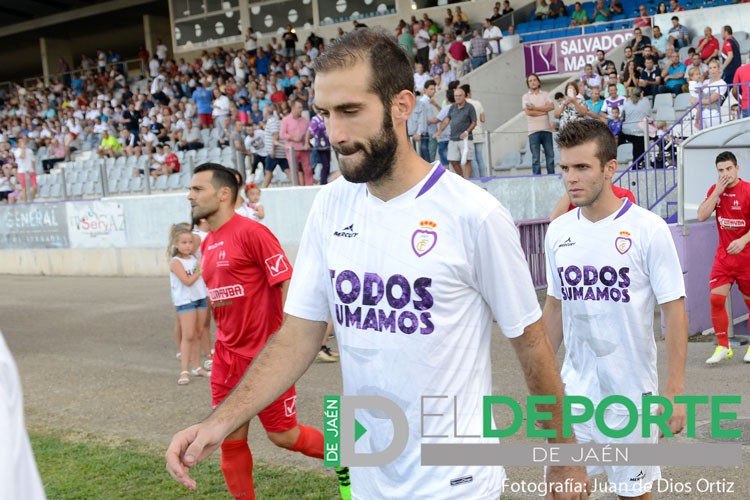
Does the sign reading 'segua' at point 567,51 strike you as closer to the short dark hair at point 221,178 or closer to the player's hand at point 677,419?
the short dark hair at point 221,178

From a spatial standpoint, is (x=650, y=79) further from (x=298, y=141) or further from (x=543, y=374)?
(x=543, y=374)

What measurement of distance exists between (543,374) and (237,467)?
2.77m

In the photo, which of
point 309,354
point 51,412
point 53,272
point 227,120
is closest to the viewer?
point 309,354

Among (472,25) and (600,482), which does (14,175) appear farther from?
(600,482)

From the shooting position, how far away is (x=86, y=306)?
51.6ft

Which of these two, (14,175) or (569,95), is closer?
(569,95)

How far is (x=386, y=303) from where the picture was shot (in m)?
2.60

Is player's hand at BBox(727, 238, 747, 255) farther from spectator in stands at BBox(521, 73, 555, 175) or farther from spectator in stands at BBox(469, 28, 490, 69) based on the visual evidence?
spectator in stands at BBox(469, 28, 490, 69)

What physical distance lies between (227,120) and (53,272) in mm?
6299

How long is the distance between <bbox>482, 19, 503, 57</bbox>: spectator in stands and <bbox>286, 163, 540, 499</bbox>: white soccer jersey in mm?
21386

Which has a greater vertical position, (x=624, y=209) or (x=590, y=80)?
(x=590, y=80)

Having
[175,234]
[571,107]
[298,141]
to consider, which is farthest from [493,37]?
[175,234]

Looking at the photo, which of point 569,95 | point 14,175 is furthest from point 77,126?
point 569,95

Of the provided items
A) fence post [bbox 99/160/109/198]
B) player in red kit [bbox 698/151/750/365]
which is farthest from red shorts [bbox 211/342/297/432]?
fence post [bbox 99/160/109/198]
